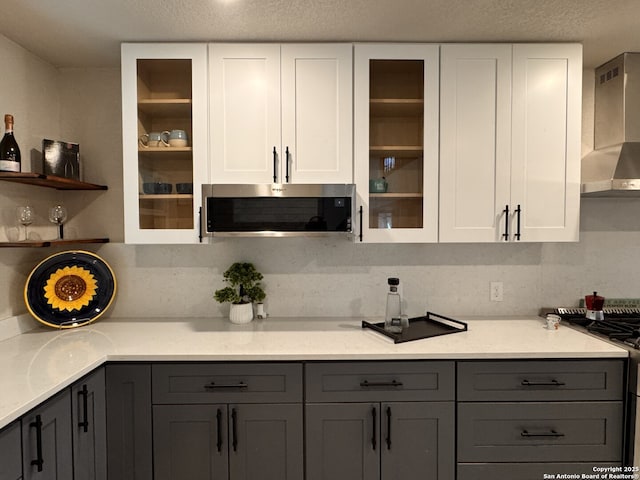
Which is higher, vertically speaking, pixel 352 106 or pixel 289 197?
pixel 352 106

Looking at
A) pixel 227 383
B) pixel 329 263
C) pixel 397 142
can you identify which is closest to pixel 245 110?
pixel 397 142

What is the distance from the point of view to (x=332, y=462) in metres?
1.65

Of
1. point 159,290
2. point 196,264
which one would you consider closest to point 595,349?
point 196,264

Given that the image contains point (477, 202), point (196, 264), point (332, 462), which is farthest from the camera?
point (196, 264)

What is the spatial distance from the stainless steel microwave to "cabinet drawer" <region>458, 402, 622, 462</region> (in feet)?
3.37

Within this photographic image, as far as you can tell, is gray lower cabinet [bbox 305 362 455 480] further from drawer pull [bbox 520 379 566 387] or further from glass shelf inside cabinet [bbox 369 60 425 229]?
glass shelf inside cabinet [bbox 369 60 425 229]

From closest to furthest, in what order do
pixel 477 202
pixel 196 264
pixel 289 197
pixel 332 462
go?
pixel 332 462 < pixel 289 197 < pixel 477 202 < pixel 196 264

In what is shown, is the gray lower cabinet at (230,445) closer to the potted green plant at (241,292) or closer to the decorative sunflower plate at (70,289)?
the potted green plant at (241,292)

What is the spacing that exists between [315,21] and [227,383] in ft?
5.45

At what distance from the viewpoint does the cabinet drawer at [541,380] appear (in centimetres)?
166

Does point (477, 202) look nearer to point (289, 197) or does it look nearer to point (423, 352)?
point (423, 352)

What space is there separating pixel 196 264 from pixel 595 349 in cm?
206

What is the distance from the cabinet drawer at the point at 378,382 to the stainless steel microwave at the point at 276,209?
2.09ft

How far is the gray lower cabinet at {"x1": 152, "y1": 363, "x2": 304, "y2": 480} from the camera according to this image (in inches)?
64.9
